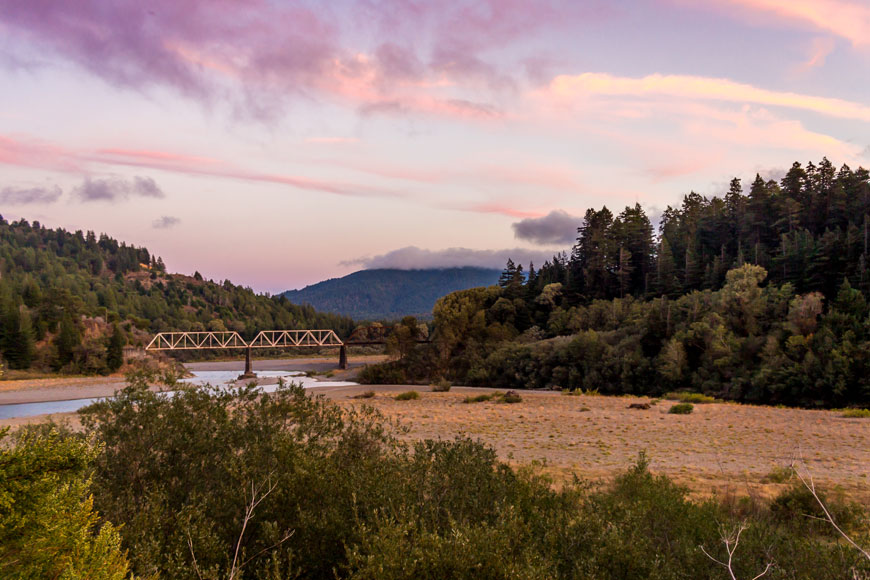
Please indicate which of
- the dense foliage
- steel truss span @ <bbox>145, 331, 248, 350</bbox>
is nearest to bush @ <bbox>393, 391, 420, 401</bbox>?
steel truss span @ <bbox>145, 331, 248, 350</bbox>

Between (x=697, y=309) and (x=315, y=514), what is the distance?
44.5 metres

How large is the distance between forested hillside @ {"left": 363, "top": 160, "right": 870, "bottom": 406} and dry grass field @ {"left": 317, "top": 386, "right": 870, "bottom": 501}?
285 inches

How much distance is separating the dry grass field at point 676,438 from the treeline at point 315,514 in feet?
11.8

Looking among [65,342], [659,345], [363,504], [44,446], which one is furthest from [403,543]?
[65,342]

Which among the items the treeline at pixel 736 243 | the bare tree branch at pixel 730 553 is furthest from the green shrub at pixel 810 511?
the treeline at pixel 736 243

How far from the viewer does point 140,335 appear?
260ft

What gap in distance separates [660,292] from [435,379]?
25.8 m

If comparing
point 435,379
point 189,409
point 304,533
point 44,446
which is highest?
point 44,446

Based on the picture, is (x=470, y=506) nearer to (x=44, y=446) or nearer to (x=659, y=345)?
(x=44, y=446)

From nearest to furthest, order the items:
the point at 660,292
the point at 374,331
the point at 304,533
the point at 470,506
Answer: the point at 304,533 < the point at 470,506 < the point at 660,292 < the point at 374,331

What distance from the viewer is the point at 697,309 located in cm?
4538

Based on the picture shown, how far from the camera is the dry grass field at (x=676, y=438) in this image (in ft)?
49.8

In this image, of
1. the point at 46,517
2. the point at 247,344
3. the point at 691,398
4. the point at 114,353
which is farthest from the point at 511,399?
the point at 114,353

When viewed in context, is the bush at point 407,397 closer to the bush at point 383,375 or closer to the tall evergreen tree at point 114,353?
the bush at point 383,375
